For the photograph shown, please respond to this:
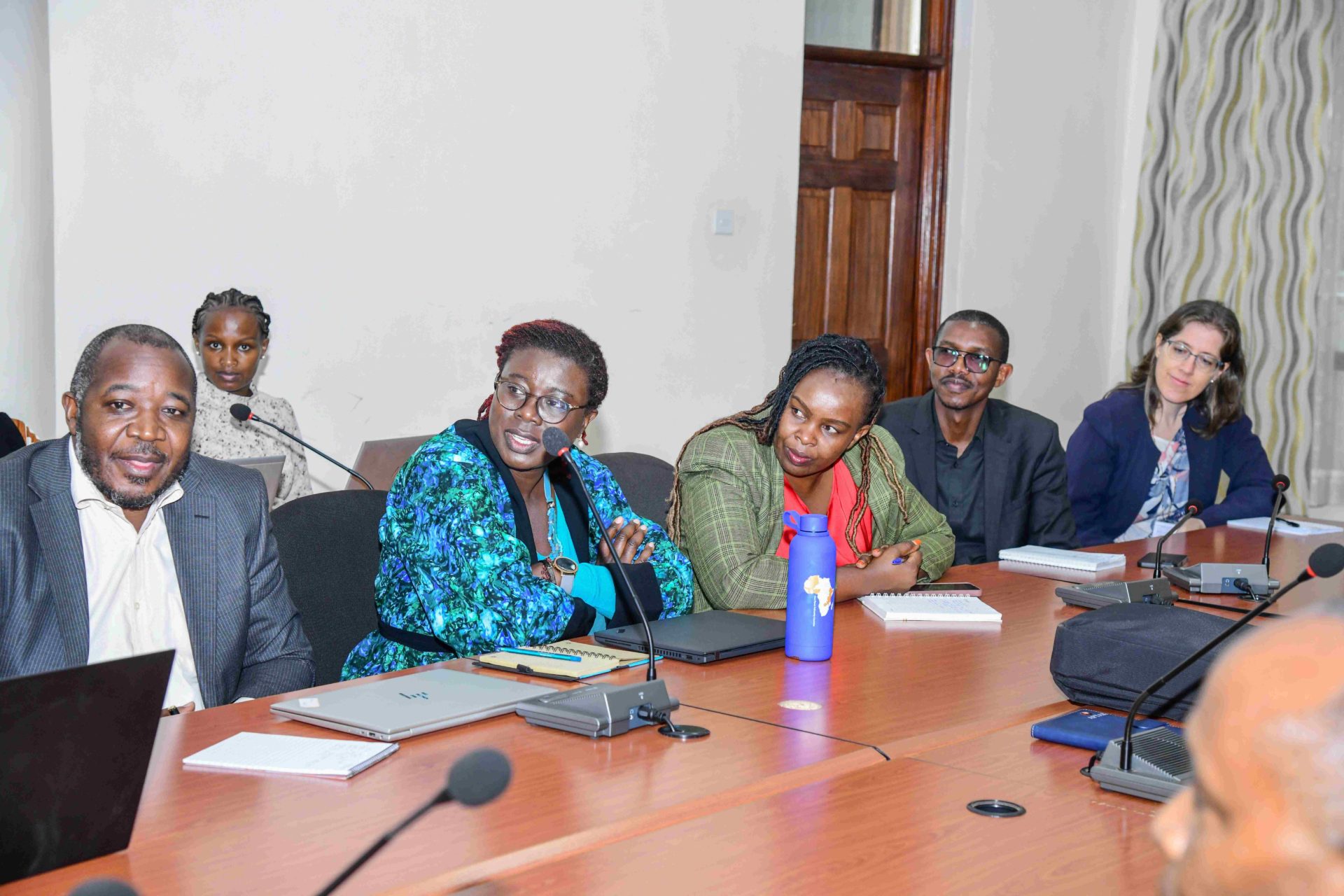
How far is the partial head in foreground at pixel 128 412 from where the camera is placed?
2027 mm

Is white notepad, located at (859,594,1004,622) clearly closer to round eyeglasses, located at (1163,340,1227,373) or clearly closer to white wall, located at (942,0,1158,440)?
round eyeglasses, located at (1163,340,1227,373)

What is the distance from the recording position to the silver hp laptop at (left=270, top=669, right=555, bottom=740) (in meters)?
1.64

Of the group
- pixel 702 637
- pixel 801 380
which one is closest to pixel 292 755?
pixel 702 637

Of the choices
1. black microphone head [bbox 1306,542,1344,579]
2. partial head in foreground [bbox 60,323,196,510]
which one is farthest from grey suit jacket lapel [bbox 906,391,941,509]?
partial head in foreground [bbox 60,323,196,510]

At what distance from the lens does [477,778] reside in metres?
0.78

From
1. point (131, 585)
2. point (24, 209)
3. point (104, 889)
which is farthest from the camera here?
point (24, 209)

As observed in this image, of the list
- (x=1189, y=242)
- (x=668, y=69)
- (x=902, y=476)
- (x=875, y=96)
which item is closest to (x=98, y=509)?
(x=902, y=476)

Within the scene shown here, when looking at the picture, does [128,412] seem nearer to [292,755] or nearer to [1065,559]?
[292,755]

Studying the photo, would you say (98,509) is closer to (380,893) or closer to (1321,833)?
(380,893)

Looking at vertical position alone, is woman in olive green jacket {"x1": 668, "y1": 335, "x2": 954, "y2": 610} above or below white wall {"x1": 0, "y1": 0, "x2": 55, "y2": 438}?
below

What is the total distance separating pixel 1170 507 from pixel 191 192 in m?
3.14

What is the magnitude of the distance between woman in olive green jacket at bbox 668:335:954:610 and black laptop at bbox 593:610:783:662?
0.59ft

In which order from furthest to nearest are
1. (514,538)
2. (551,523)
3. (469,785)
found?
(551,523) → (514,538) → (469,785)

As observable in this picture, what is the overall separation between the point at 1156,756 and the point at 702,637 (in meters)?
0.84
